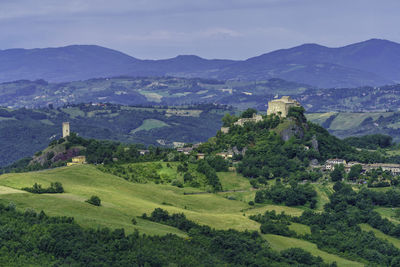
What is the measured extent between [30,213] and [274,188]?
2348 inches

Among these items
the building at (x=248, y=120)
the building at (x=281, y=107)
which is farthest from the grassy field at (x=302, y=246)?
the building at (x=248, y=120)

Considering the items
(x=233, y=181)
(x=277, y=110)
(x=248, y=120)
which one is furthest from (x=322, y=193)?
(x=248, y=120)

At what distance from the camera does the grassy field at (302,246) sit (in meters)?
97.1

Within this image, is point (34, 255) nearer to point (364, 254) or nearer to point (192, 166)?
point (364, 254)

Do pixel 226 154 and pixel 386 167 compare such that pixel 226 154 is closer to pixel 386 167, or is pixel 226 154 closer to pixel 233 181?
pixel 233 181

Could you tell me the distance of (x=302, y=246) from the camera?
330 ft

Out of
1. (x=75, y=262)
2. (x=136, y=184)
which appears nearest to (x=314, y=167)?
(x=136, y=184)

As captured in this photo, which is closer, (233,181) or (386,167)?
(233,181)

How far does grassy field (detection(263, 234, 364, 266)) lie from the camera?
319 feet

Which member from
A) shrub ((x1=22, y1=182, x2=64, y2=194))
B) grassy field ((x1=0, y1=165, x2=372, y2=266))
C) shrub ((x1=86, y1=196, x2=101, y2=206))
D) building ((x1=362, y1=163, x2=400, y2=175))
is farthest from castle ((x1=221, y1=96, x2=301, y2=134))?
shrub ((x1=86, y1=196, x2=101, y2=206))

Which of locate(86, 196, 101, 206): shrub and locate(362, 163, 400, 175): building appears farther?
locate(362, 163, 400, 175): building

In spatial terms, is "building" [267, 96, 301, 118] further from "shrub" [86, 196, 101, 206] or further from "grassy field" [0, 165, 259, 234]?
"shrub" [86, 196, 101, 206]

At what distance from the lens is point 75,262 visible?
73.9 m

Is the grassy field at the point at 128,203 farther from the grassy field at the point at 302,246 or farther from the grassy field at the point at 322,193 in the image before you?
the grassy field at the point at 322,193
